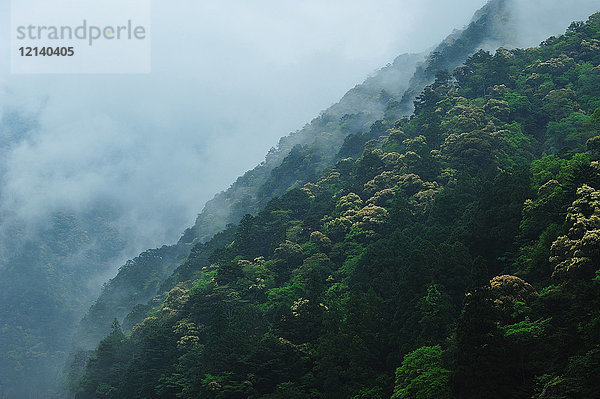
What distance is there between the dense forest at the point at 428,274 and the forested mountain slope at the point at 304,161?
17.3 m

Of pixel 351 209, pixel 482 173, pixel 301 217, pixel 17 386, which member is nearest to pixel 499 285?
pixel 482 173

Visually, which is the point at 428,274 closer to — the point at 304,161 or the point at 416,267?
the point at 416,267

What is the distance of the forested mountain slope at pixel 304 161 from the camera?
105 meters

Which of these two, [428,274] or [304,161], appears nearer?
[428,274]

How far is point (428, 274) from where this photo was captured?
3853 centimetres

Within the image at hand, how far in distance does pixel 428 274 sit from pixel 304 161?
74.8 metres

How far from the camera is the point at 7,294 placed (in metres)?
150

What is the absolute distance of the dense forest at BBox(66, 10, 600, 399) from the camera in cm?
2759

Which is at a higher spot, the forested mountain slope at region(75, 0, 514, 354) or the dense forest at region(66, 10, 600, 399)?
the forested mountain slope at region(75, 0, 514, 354)

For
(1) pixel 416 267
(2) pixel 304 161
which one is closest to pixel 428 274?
(1) pixel 416 267

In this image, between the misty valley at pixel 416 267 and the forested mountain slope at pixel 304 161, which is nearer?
the misty valley at pixel 416 267

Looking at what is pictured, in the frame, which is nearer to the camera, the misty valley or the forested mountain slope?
the misty valley

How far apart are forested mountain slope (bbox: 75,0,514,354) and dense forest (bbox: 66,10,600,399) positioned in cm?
1735

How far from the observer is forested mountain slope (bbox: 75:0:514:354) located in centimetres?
10544
